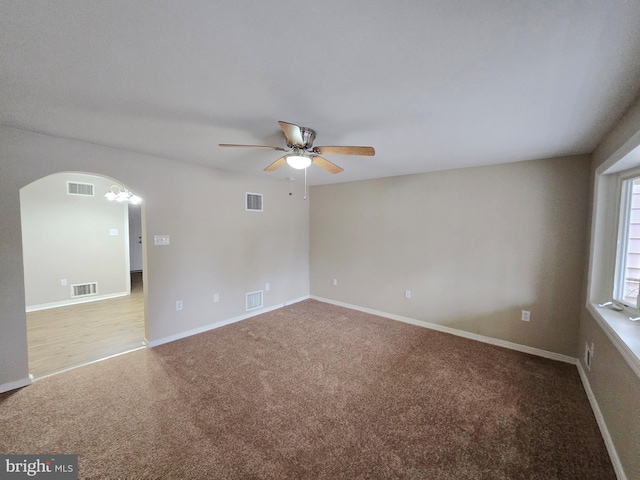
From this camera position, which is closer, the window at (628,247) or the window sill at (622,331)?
the window sill at (622,331)

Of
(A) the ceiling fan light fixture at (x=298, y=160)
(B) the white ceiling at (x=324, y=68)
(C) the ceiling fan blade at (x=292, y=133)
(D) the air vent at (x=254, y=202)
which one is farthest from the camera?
(D) the air vent at (x=254, y=202)

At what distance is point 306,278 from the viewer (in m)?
5.14

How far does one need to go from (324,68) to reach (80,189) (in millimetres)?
5851

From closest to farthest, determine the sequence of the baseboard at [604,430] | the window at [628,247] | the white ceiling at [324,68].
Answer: the white ceiling at [324,68] < the baseboard at [604,430] < the window at [628,247]

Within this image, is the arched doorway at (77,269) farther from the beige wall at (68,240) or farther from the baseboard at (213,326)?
the baseboard at (213,326)

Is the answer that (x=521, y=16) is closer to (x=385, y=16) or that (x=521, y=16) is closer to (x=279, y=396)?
(x=385, y=16)

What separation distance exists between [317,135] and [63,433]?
119 inches

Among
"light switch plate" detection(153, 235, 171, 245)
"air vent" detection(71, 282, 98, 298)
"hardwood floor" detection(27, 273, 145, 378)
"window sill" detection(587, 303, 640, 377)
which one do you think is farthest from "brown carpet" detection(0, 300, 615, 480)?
"air vent" detection(71, 282, 98, 298)

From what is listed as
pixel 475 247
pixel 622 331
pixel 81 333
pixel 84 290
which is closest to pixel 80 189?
pixel 84 290

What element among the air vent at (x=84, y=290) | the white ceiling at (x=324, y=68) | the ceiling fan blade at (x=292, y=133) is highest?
the white ceiling at (x=324, y=68)

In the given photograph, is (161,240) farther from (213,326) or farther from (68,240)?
(68,240)

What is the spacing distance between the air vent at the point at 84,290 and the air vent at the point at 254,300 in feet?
11.4

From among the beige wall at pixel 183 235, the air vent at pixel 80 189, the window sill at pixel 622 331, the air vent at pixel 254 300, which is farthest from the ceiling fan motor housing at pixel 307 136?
the air vent at pixel 80 189

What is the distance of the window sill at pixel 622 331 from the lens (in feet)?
4.64
